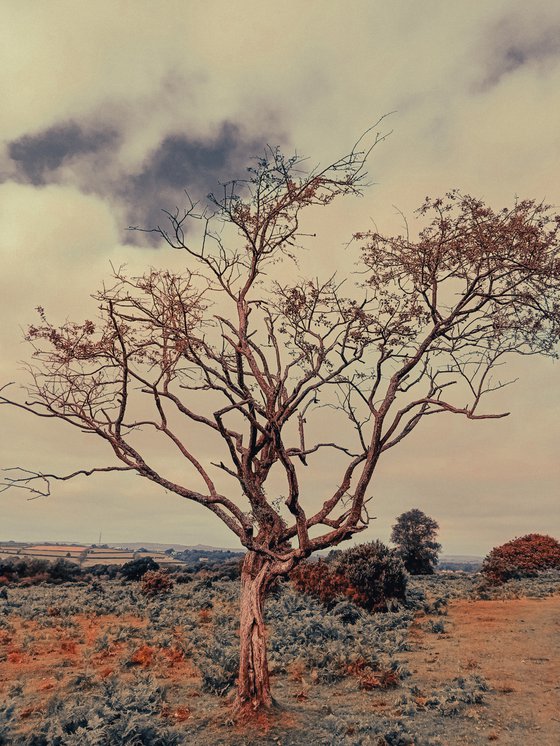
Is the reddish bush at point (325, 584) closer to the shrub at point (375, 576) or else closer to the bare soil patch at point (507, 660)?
the shrub at point (375, 576)

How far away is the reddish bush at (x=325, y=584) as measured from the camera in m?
22.8

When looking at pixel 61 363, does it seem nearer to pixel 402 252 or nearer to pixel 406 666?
pixel 402 252

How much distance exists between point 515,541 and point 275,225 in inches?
1385

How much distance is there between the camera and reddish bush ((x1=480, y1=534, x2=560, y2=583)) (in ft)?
114

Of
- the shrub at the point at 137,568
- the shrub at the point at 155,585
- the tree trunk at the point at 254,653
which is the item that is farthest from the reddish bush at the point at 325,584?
the shrub at the point at 137,568

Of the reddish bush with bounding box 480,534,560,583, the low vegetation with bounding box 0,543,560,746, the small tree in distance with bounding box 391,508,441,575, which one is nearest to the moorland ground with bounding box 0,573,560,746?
the low vegetation with bounding box 0,543,560,746

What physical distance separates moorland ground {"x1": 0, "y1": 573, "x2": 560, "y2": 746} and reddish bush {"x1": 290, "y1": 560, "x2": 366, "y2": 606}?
722 millimetres

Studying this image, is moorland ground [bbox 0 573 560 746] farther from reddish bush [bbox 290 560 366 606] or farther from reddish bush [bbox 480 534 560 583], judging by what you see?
reddish bush [bbox 480 534 560 583]

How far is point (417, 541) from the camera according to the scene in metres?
49.5

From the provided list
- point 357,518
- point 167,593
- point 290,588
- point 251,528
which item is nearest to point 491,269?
point 357,518

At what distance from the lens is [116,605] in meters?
26.3

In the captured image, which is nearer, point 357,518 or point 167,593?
point 357,518

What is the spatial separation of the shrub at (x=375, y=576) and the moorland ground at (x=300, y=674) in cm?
86

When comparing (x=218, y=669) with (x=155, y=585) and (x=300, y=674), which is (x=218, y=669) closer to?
(x=300, y=674)
